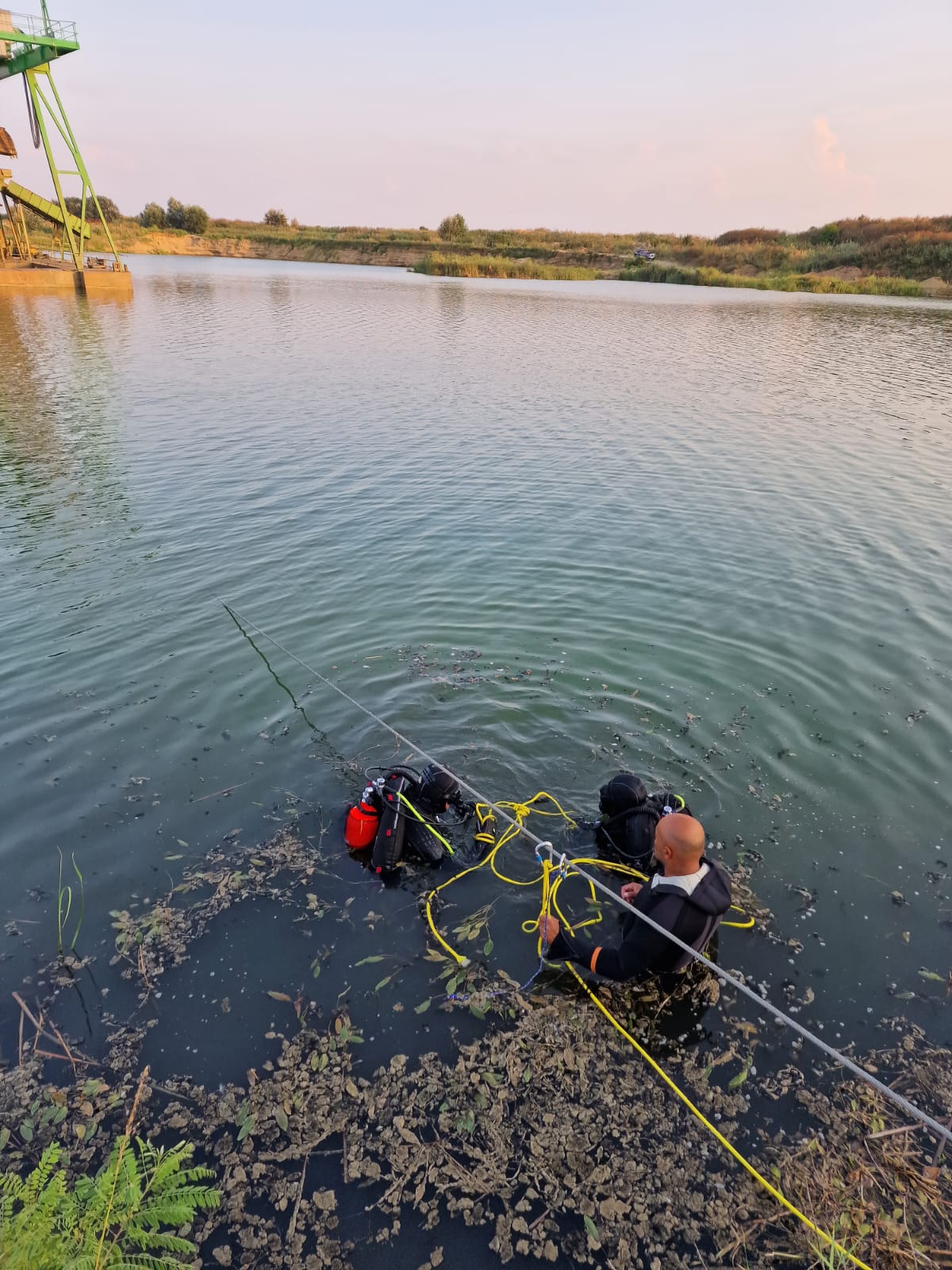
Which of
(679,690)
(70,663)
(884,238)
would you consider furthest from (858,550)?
(884,238)

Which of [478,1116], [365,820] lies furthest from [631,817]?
[478,1116]

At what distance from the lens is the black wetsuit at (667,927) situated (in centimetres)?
465

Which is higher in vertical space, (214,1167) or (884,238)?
(884,238)

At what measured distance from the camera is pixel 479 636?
10047 millimetres

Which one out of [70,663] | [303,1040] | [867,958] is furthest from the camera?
[70,663]

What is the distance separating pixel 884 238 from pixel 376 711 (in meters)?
93.1

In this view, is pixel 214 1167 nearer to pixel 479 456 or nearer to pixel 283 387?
pixel 479 456

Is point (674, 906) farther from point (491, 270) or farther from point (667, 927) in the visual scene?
point (491, 270)

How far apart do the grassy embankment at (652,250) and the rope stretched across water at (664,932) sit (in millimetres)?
78847

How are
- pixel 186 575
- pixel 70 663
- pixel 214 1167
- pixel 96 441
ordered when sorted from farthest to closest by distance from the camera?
pixel 96 441 → pixel 186 575 → pixel 70 663 → pixel 214 1167

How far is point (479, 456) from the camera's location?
18312 millimetres

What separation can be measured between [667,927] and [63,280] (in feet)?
177

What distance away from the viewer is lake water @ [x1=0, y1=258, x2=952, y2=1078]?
6.04 meters

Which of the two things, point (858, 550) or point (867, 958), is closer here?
point (867, 958)
